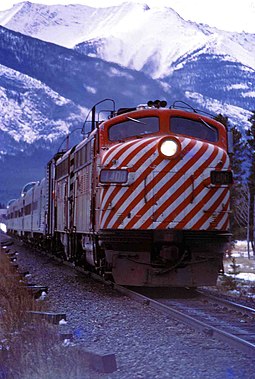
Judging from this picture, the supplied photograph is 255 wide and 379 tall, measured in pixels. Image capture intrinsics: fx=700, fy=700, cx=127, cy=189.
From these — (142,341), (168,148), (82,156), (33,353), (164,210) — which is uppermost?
(82,156)

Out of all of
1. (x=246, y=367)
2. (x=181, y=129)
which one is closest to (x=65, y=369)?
(x=246, y=367)

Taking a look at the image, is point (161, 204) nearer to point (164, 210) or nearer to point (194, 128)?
point (164, 210)

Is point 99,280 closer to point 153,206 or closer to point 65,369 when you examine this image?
point 153,206

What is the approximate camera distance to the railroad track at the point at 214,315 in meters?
8.45

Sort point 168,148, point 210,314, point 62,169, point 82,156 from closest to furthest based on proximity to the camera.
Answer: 1. point 210,314
2. point 168,148
3. point 82,156
4. point 62,169

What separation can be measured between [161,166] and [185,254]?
1698mm

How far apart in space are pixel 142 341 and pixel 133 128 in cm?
581

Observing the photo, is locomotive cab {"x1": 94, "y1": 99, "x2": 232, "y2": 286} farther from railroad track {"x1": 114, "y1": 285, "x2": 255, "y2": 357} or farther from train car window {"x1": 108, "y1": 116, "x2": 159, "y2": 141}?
railroad track {"x1": 114, "y1": 285, "x2": 255, "y2": 357}

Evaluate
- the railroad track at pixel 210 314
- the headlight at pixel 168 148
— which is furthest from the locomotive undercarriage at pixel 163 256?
the headlight at pixel 168 148

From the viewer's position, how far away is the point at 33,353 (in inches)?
269

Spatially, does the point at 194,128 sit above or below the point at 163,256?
above

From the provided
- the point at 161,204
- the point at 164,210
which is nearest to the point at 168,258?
the point at 164,210

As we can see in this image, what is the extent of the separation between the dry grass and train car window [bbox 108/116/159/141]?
15.6 ft

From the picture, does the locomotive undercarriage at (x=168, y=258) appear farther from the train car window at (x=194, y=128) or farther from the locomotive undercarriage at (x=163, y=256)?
the train car window at (x=194, y=128)
